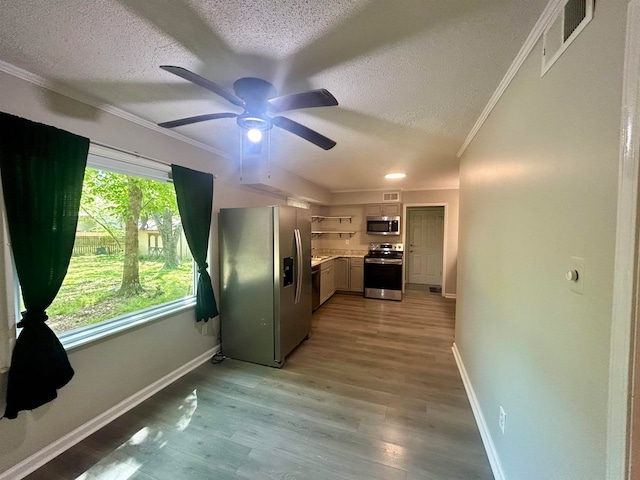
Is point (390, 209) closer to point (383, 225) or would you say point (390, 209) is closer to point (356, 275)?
point (383, 225)

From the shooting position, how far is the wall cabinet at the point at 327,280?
5.02 m

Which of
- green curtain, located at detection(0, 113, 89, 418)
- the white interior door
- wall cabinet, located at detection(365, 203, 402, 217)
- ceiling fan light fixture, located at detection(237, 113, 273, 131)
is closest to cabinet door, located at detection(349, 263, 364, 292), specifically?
wall cabinet, located at detection(365, 203, 402, 217)

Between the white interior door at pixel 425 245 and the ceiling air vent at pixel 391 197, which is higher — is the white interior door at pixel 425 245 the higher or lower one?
the lower one

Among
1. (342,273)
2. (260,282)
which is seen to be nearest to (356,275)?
(342,273)

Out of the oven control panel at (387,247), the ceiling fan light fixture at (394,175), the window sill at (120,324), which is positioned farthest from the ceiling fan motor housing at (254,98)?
the oven control panel at (387,247)

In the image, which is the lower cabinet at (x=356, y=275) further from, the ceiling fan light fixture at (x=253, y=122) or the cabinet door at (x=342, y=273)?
the ceiling fan light fixture at (x=253, y=122)

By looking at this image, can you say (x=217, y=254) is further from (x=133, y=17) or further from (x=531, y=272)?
(x=531, y=272)

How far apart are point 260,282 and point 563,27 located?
9.11 feet

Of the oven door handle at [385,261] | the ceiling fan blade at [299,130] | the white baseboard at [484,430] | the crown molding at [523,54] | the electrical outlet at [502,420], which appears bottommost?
the white baseboard at [484,430]

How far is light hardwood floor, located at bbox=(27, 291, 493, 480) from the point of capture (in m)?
1.59

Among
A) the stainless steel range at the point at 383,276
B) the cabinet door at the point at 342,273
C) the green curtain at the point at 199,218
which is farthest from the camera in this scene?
the cabinet door at the point at 342,273

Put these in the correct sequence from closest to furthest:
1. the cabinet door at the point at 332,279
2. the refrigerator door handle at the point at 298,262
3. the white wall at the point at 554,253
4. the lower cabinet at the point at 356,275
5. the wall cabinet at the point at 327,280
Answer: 1. the white wall at the point at 554,253
2. the refrigerator door handle at the point at 298,262
3. the wall cabinet at the point at 327,280
4. the cabinet door at the point at 332,279
5. the lower cabinet at the point at 356,275

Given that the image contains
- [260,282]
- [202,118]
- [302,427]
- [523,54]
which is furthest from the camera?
[260,282]

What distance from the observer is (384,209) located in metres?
5.85
